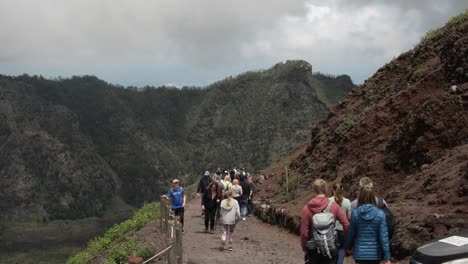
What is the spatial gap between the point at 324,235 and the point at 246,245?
28.8ft

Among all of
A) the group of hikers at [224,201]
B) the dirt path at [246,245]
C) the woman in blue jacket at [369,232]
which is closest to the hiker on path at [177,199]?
the dirt path at [246,245]

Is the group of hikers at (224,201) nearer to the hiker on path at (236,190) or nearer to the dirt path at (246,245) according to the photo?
the hiker on path at (236,190)

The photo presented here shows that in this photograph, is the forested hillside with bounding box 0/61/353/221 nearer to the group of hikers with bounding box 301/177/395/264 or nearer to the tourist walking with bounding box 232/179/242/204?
the tourist walking with bounding box 232/179/242/204

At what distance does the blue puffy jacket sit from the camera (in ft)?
22.6

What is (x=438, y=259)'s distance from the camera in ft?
19.1

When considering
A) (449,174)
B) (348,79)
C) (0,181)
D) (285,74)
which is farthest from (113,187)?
(449,174)

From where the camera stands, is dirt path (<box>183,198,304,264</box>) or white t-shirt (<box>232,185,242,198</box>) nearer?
dirt path (<box>183,198,304,264</box>)

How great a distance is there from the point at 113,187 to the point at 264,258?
112713 millimetres

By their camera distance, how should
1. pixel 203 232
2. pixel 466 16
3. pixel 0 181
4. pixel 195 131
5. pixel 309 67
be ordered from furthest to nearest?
pixel 195 131 < pixel 309 67 < pixel 0 181 < pixel 466 16 < pixel 203 232

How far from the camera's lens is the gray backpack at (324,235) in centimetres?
708

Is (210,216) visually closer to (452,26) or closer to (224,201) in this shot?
(224,201)

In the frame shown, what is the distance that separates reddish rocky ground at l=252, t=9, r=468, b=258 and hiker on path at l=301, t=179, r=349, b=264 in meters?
2.99

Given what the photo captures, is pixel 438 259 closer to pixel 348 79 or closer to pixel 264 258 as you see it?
pixel 264 258

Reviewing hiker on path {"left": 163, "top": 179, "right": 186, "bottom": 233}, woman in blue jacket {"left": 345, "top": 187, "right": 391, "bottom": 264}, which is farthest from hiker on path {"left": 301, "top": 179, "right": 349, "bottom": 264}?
hiker on path {"left": 163, "top": 179, "right": 186, "bottom": 233}
